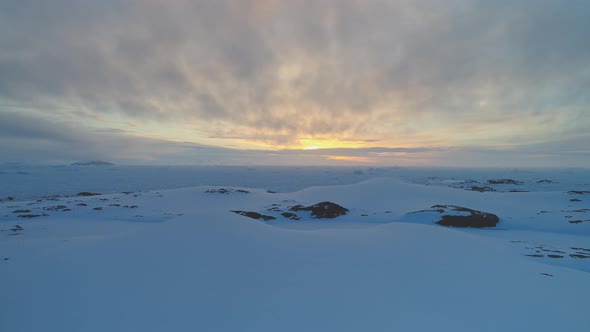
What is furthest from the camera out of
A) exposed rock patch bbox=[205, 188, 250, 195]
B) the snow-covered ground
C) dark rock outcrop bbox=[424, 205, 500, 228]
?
exposed rock patch bbox=[205, 188, 250, 195]

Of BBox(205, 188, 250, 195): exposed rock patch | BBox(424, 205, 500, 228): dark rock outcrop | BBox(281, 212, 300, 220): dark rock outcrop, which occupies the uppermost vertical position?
BBox(205, 188, 250, 195): exposed rock patch

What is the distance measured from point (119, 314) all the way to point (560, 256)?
15.0 metres

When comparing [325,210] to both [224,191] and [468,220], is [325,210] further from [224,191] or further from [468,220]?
[224,191]

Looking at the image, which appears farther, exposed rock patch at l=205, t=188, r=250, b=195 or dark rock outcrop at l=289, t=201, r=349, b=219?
exposed rock patch at l=205, t=188, r=250, b=195

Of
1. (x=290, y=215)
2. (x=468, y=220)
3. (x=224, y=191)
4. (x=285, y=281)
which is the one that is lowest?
(x=290, y=215)

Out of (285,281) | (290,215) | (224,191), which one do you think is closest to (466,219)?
(290,215)

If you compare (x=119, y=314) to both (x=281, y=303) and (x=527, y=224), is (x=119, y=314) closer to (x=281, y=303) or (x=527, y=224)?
(x=281, y=303)

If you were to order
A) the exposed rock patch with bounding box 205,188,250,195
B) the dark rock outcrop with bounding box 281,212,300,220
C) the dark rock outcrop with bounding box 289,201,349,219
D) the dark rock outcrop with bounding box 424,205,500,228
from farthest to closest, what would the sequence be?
the exposed rock patch with bounding box 205,188,250,195
the dark rock outcrop with bounding box 289,201,349,219
the dark rock outcrop with bounding box 281,212,300,220
the dark rock outcrop with bounding box 424,205,500,228

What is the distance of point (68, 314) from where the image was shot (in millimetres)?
5258

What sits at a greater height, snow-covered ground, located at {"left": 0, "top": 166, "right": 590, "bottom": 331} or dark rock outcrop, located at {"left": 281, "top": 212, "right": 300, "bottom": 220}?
snow-covered ground, located at {"left": 0, "top": 166, "right": 590, "bottom": 331}

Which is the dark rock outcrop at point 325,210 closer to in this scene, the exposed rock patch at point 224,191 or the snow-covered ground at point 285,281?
the snow-covered ground at point 285,281

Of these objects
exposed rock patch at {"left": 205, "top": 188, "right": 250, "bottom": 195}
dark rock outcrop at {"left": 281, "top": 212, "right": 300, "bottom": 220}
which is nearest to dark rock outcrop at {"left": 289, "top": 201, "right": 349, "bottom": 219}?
dark rock outcrop at {"left": 281, "top": 212, "right": 300, "bottom": 220}

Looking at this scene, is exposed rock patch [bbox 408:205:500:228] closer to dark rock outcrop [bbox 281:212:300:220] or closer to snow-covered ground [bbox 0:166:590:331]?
snow-covered ground [bbox 0:166:590:331]

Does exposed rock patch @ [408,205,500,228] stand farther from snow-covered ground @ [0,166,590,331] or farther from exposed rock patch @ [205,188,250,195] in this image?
exposed rock patch @ [205,188,250,195]
